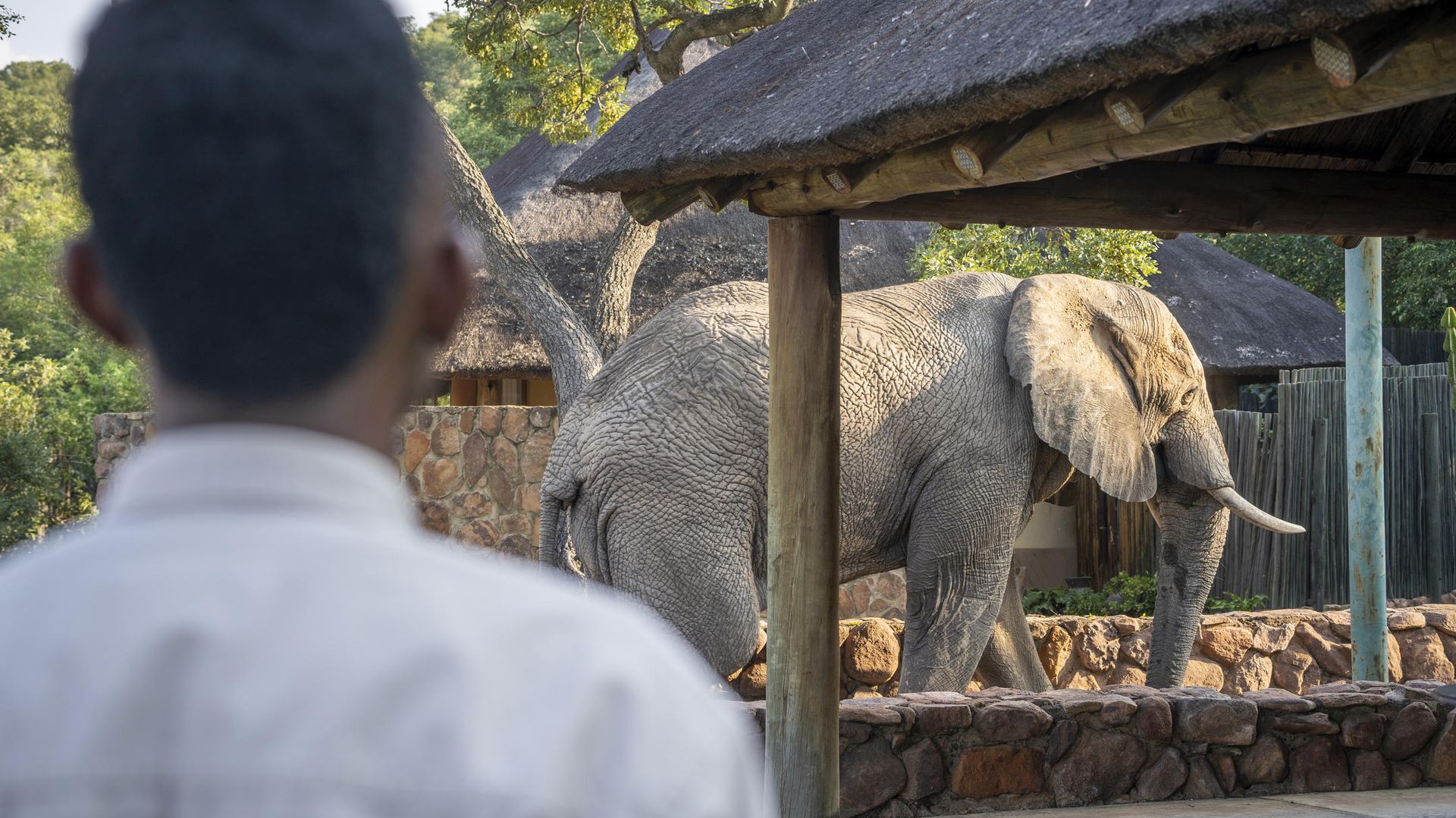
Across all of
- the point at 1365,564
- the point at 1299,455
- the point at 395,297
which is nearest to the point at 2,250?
the point at 1299,455

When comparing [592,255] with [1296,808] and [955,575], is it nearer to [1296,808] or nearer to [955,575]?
[955,575]

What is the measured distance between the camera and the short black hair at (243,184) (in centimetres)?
83

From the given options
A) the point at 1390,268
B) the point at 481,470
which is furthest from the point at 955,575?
the point at 1390,268

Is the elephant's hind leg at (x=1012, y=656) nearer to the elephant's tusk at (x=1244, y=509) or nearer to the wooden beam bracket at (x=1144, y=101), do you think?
the elephant's tusk at (x=1244, y=509)

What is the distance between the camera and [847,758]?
5.39 meters

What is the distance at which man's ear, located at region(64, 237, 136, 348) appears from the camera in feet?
2.94

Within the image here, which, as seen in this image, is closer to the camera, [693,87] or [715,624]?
[693,87]

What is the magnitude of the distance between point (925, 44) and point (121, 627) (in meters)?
3.72

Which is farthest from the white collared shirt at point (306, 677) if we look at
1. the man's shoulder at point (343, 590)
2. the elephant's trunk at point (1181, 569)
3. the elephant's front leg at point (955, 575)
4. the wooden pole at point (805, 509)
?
the elephant's trunk at point (1181, 569)

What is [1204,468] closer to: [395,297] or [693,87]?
[693,87]

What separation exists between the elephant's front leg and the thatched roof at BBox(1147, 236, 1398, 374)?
27.2 ft

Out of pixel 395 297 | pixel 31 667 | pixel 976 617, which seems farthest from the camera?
pixel 976 617

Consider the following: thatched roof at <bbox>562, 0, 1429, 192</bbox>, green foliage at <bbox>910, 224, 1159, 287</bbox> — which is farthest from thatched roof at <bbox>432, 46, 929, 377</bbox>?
thatched roof at <bbox>562, 0, 1429, 192</bbox>

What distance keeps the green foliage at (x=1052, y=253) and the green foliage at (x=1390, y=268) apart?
3862 millimetres
